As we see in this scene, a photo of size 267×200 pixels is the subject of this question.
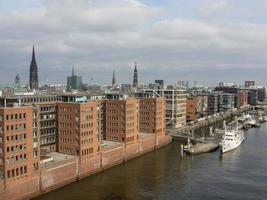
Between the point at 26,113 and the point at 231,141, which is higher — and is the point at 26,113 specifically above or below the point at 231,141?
above

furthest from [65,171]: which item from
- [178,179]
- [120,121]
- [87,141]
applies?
[120,121]

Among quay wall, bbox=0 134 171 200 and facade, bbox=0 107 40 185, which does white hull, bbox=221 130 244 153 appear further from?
facade, bbox=0 107 40 185

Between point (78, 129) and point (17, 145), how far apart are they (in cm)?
2350

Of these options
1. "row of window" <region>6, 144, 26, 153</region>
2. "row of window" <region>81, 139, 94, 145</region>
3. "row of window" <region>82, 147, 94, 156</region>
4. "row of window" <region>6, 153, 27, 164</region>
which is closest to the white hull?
"row of window" <region>82, 147, 94, 156</region>

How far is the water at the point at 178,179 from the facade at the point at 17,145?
7.97 meters

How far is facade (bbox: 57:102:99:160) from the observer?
323 feet

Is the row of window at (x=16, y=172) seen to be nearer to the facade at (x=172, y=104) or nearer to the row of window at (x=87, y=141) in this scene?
the row of window at (x=87, y=141)

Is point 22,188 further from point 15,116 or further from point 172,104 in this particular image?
point 172,104

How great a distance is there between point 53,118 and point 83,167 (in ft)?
58.8

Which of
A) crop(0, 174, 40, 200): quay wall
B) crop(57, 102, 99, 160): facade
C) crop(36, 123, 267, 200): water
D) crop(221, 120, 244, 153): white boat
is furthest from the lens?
crop(221, 120, 244, 153): white boat

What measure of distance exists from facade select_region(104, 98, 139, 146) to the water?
30.7 feet

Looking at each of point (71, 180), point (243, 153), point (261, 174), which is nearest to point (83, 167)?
point (71, 180)

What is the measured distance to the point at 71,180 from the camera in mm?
91750

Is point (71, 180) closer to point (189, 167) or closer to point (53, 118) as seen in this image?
point (53, 118)
